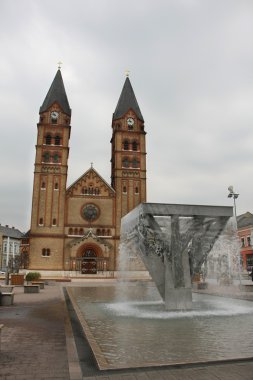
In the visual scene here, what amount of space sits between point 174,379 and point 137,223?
10.6 m

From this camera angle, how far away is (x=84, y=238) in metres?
51.5

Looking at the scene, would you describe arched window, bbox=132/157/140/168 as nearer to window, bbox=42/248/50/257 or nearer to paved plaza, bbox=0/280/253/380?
window, bbox=42/248/50/257

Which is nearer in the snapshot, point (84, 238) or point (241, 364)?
point (241, 364)

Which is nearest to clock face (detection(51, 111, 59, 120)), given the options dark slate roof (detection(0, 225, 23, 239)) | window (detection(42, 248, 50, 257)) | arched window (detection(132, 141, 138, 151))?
arched window (detection(132, 141, 138, 151))

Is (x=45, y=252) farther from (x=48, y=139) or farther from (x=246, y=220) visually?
(x=246, y=220)

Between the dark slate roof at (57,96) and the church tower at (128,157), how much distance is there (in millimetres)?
8903

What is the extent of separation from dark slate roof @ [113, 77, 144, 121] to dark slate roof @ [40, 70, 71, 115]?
344 inches

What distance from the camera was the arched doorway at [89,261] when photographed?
2025 inches

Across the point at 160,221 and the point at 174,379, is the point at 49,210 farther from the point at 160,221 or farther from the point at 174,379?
the point at 174,379

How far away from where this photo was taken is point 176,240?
14.9 metres

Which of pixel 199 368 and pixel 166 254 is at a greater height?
pixel 166 254

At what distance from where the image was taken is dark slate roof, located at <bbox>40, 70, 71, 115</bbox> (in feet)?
190

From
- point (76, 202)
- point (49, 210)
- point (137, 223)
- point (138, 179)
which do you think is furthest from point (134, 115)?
point (137, 223)

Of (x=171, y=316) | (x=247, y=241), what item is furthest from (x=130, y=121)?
(x=171, y=316)
